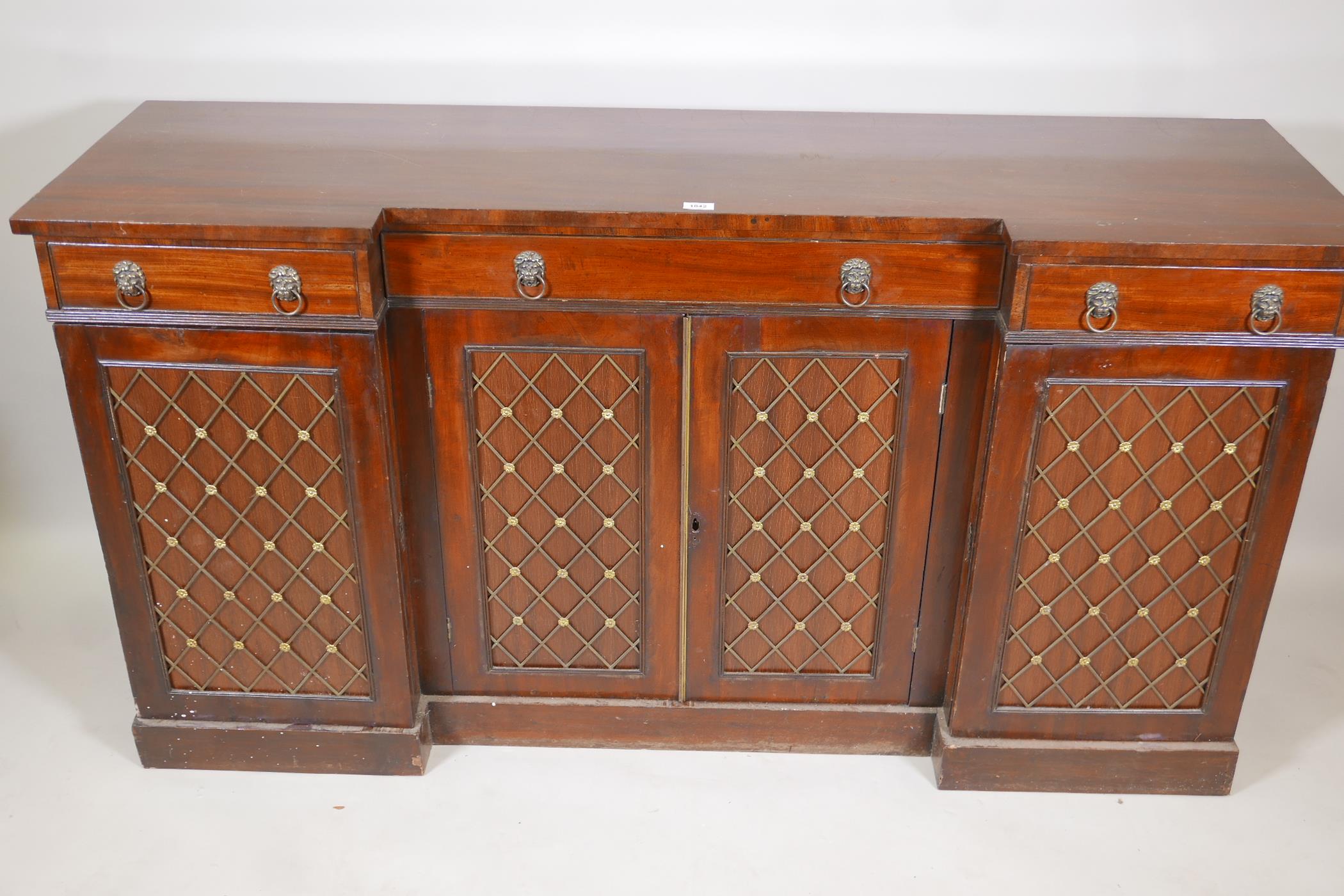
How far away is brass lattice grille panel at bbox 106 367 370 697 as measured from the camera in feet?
7.29

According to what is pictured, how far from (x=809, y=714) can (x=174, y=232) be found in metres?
1.49

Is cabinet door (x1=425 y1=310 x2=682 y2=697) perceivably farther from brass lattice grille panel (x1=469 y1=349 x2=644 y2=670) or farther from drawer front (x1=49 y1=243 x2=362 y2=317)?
drawer front (x1=49 y1=243 x2=362 y2=317)

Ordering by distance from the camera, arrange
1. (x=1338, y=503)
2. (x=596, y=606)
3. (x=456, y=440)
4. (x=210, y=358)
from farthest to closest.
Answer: (x=1338, y=503)
(x=596, y=606)
(x=456, y=440)
(x=210, y=358)

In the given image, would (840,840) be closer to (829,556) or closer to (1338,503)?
(829,556)

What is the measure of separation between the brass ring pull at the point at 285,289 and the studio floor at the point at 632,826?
100 centimetres

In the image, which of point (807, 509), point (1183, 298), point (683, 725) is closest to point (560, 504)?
point (807, 509)

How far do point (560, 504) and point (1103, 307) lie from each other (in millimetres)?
1009

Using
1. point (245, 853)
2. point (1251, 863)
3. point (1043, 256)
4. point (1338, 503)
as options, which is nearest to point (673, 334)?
point (1043, 256)

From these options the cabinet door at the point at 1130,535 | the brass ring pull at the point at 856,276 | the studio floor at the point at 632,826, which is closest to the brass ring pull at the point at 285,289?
the brass ring pull at the point at 856,276

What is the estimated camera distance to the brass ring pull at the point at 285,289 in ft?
6.81

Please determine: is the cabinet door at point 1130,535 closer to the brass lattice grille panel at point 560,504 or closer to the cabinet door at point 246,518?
the brass lattice grille panel at point 560,504

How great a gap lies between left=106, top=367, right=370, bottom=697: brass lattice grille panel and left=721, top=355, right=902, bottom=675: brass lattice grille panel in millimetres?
717

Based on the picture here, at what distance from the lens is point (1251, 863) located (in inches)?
94.5

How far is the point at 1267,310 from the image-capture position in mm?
2066
